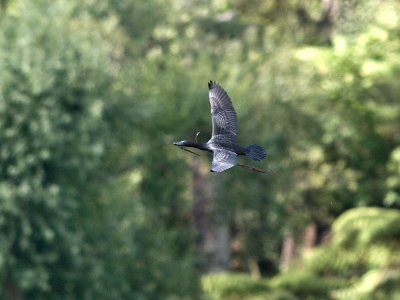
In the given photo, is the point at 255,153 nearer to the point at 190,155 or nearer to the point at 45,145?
the point at 45,145

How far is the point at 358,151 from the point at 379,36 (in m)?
3.78

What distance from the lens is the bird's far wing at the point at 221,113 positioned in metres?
12.4

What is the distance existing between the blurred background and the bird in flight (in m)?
17.6

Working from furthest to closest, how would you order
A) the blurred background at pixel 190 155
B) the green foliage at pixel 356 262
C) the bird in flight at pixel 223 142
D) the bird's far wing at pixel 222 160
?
the blurred background at pixel 190 155
the green foliage at pixel 356 262
the bird in flight at pixel 223 142
the bird's far wing at pixel 222 160

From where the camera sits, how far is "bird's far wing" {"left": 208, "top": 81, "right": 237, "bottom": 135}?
1243 cm

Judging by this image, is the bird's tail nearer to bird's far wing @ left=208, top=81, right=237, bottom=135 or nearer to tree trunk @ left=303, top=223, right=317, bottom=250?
bird's far wing @ left=208, top=81, right=237, bottom=135

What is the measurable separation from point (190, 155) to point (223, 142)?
23.7 meters

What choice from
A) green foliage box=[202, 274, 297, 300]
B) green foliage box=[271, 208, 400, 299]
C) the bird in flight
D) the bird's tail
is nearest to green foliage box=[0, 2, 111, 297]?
green foliage box=[202, 274, 297, 300]

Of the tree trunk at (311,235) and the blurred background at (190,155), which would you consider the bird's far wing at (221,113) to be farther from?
the tree trunk at (311,235)

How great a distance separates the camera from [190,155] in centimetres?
3584

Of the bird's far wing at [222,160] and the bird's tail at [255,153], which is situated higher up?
the bird's tail at [255,153]

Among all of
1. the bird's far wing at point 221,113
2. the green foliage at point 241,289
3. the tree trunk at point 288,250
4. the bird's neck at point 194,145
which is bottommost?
the bird's neck at point 194,145

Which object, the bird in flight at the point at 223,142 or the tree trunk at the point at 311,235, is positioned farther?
the tree trunk at the point at 311,235

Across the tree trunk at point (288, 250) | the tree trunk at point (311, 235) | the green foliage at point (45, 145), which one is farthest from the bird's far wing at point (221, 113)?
the tree trunk at point (288, 250)
